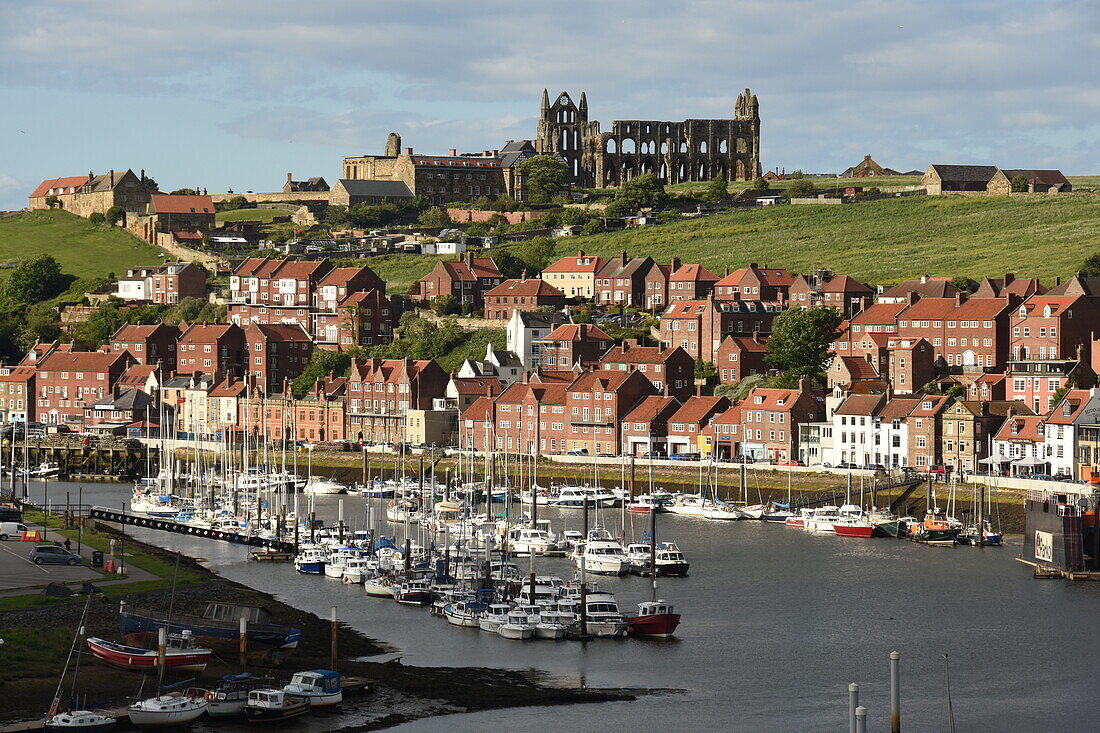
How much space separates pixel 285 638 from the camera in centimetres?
4444

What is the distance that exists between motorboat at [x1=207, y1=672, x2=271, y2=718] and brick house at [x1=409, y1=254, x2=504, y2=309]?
273ft

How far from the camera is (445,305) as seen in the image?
121938 mm

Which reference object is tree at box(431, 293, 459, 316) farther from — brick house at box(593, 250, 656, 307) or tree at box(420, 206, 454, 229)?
tree at box(420, 206, 454, 229)

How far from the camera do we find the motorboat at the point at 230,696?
1542 inches

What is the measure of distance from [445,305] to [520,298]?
6102mm

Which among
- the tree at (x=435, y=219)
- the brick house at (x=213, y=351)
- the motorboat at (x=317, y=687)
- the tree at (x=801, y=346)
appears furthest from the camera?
the tree at (x=435, y=219)

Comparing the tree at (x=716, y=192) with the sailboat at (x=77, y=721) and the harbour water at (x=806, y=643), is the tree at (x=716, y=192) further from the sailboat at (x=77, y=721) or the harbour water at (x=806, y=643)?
the sailboat at (x=77, y=721)

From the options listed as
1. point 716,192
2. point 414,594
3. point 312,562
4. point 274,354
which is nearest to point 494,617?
point 414,594

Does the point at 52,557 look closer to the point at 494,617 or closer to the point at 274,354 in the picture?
the point at 494,617

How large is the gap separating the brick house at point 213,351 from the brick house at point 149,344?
2600 mm

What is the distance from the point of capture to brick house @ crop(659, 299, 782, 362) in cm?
10412

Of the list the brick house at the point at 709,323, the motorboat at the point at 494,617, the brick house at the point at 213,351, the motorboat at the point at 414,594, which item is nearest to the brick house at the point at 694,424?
the brick house at the point at 709,323

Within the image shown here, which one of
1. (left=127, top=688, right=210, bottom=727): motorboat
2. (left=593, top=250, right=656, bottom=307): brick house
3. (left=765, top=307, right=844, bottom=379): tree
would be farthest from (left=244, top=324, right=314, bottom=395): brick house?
(left=127, top=688, right=210, bottom=727): motorboat

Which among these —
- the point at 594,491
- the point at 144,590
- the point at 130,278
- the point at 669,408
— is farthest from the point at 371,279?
the point at 144,590
